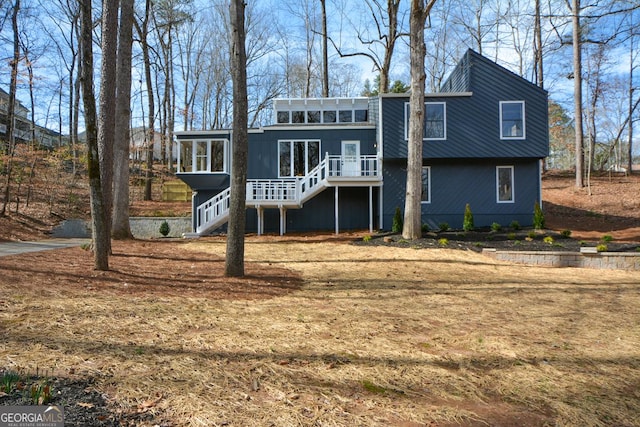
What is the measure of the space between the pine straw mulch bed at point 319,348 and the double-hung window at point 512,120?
9812mm

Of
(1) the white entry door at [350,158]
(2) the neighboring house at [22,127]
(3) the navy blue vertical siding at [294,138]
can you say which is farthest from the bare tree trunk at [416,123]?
(2) the neighboring house at [22,127]

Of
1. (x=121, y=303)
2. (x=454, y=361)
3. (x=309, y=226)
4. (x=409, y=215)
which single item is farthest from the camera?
(x=309, y=226)

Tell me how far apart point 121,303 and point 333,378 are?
122 inches

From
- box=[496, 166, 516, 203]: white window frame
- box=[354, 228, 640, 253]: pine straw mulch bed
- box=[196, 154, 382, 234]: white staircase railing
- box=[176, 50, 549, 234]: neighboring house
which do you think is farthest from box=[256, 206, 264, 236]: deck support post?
box=[496, 166, 516, 203]: white window frame

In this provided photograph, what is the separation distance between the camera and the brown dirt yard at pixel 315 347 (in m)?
2.38

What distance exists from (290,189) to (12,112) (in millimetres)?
13004

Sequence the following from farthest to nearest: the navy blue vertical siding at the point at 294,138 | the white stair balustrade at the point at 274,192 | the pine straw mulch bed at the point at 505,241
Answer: the navy blue vertical siding at the point at 294,138
the white stair balustrade at the point at 274,192
the pine straw mulch bed at the point at 505,241

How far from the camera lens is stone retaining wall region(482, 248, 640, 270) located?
9.68m

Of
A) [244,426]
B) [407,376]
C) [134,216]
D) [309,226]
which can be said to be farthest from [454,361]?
[134,216]

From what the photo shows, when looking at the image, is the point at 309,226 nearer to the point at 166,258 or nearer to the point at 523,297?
the point at 166,258

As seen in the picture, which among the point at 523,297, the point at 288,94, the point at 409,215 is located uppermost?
the point at 288,94

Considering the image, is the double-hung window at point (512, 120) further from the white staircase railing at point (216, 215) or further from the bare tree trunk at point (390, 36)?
the white staircase railing at point (216, 215)

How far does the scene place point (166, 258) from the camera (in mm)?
8953

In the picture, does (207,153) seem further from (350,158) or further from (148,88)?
(148,88)
